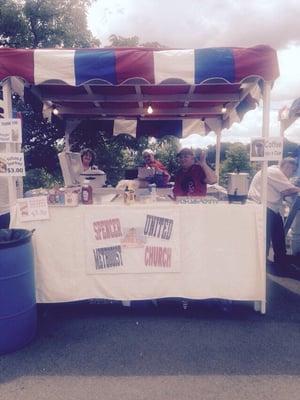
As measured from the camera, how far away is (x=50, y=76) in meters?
3.52

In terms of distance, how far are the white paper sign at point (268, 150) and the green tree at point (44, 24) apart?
8.62m

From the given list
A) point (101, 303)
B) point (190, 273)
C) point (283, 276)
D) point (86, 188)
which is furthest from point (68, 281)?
point (283, 276)

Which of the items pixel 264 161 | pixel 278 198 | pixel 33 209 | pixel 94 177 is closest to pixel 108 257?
A: pixel 33 209

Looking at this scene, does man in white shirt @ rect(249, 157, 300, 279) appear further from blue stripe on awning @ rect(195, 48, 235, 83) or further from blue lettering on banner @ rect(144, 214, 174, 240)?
blue stripe on awning @ rect(195, 48, 235, 83)

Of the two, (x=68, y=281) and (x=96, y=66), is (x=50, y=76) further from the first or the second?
(x=68, y=281)

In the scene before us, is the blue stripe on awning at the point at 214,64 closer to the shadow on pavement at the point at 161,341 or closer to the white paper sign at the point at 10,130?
the white paper sign at the point at 10,130

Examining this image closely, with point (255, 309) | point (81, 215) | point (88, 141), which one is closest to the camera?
point (81, 215)

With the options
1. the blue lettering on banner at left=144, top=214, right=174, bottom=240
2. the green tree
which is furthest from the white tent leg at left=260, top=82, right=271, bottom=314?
the green tree

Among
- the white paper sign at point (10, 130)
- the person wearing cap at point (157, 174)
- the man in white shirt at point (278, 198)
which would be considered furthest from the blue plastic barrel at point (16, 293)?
the person wearing cap at point (157, 174)

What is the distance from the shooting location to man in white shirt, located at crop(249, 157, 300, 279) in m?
5.15

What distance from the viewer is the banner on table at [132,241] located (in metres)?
3.75

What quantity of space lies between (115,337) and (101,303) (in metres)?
0.80

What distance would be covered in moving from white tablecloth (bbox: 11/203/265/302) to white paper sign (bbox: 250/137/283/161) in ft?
1.67

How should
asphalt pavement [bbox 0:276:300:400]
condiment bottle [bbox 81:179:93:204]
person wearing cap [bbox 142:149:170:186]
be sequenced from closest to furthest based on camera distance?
asphalt pavement [bbox 0:276:300:400] < condiment bottle [bbox 81:179:93:204] < person wearing cap [bbox 142:149:170:186]
